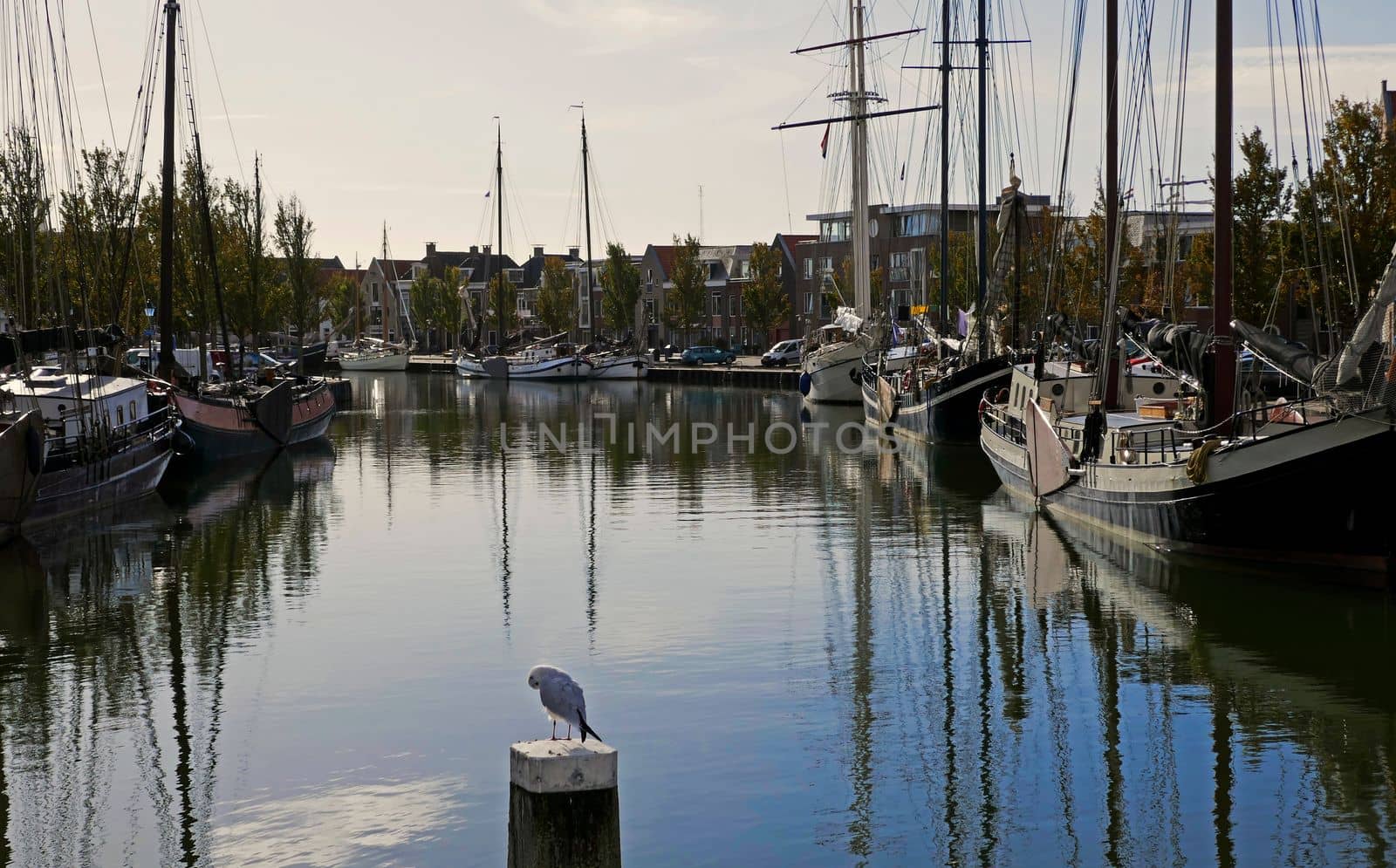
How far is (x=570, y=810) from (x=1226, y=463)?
A: 1542 cm

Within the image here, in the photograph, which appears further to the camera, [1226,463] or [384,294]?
[384,294]

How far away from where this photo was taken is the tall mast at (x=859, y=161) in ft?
211

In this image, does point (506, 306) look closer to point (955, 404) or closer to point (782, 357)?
point (782, 357)

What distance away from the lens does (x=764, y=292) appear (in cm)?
12069

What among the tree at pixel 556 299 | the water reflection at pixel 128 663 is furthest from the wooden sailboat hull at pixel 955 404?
the tree at pixel 556 299

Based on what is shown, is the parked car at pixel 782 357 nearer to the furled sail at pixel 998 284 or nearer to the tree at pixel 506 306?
the tree at pixel 506 306

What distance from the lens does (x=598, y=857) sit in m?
9.23

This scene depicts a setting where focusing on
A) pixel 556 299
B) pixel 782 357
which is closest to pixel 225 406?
pixel 782 357

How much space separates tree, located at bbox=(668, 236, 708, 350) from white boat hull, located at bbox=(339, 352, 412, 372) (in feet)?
73.7

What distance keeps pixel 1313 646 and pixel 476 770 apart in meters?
10.7

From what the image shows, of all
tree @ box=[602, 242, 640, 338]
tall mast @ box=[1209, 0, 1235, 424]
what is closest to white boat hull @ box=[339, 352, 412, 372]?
tree @ box=[602, 242, 640, 338]

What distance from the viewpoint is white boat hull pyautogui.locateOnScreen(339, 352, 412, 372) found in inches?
5064

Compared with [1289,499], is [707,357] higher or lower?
higher

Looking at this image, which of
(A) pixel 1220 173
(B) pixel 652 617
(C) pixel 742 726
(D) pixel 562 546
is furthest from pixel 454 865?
(A) pixel 1220 173
